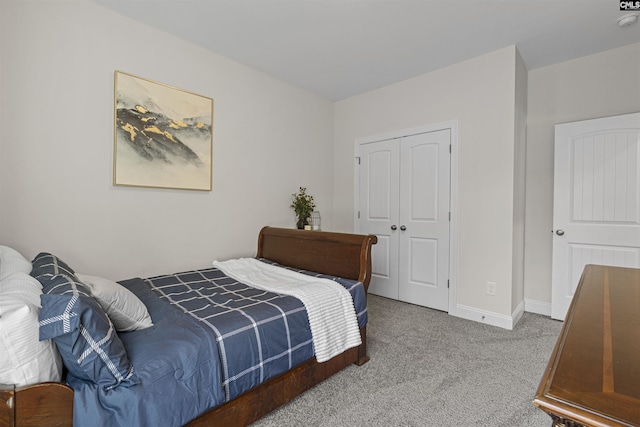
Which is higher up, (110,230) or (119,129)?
(119,129)

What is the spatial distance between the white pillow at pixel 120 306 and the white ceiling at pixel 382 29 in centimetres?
208

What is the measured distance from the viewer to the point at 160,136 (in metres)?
2.56

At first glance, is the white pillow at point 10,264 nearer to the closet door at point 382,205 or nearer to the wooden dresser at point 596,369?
the wooden dresser at point 596,369

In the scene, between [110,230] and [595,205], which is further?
[595,205]

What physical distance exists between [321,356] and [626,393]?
4.74ft

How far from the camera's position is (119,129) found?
7.64 ft

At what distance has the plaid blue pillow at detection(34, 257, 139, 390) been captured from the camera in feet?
3.17

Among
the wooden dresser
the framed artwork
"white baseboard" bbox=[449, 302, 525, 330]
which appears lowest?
"white baseboard" bbox=[449, 302, 525, 330]

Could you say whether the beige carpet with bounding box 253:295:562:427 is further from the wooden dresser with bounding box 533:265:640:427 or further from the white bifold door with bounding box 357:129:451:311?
the wooden dresser with bounding box 533:265:640:427

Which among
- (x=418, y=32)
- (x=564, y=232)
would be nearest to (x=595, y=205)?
(x=564, y=232)

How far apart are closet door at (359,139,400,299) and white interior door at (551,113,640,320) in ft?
5.28

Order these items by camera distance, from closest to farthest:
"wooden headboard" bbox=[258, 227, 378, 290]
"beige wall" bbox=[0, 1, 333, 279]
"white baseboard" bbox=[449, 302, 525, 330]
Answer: "beige wall" bbox=[0, 1, 333, 279] → "wooden headboard" bbox=[258, 227, 378, 290] → "white baseboard" bbox=[449, 302, 525, 330]

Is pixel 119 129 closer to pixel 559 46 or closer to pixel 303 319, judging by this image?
pixel 303 319

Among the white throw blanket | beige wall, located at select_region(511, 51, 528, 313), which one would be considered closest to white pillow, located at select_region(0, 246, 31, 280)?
the white throw blanket
